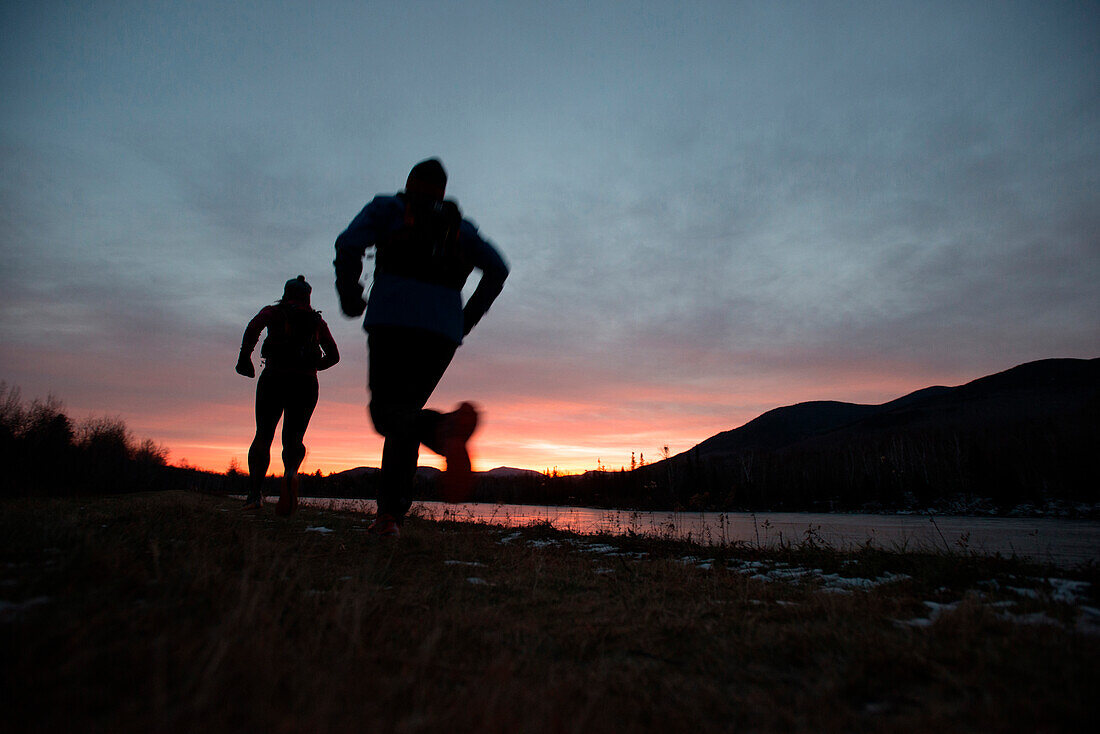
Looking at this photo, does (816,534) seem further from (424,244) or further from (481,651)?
(481,651)

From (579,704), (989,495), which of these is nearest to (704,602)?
(579,704)

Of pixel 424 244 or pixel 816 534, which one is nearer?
pixel 424 244

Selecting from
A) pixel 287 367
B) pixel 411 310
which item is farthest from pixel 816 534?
pixel 287 367

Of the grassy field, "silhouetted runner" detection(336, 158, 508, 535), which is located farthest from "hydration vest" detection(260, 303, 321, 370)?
the grassy field

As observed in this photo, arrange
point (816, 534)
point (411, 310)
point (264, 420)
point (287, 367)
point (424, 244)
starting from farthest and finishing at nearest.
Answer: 1. point (816, 534)
2. point (264, 420)
3. point (287, 367)
4. point (424, 244)
5. point (411, 310)

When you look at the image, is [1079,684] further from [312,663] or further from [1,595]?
[1,595]

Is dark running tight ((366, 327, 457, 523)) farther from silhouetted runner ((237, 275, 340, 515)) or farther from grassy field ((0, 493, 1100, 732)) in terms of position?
silhouetted runner ((237, 275, 340, 515))

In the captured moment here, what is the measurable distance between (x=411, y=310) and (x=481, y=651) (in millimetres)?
2206

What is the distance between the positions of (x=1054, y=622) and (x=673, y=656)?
1479 mm

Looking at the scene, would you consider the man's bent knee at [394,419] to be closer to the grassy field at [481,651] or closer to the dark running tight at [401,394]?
the dark running tight at [401,394]

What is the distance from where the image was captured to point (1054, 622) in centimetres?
191

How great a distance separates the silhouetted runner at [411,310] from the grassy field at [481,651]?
0.84 m

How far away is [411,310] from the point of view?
130 inches

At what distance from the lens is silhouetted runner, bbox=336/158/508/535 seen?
10.8 ft
